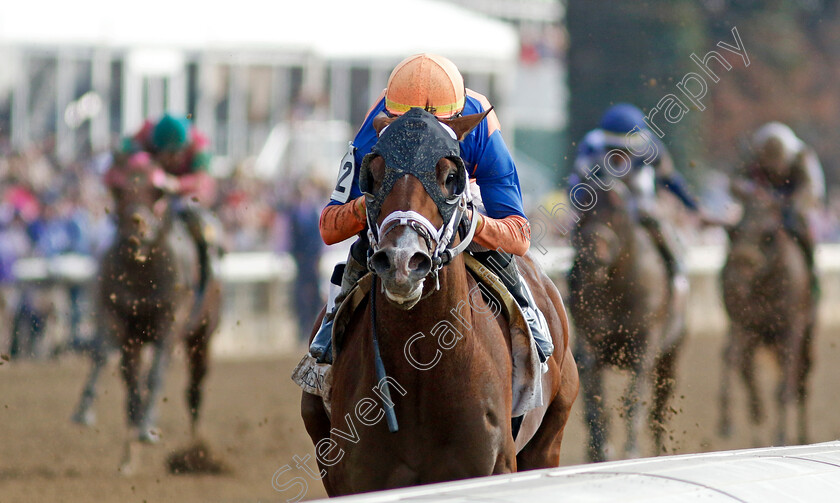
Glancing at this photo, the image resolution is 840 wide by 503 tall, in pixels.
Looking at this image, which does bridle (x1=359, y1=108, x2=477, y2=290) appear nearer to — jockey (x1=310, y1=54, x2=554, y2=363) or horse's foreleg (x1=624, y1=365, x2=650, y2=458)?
jockey (x1=310, y1=54, x2=554, y2=363)

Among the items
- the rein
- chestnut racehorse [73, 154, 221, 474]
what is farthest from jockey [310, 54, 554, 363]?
chestnut racehorse [73, 154, 221, 474]

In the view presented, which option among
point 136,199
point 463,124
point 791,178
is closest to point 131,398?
point 136,199

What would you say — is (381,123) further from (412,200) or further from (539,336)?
(539,336)

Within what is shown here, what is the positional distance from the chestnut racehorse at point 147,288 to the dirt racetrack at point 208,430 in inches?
17.1

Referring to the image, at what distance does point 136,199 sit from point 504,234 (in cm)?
387

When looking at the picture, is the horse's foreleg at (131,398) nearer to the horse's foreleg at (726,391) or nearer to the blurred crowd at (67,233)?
the blurred crowd at (67,233)

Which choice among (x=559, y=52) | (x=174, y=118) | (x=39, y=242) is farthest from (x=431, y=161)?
(x=559, y=52)

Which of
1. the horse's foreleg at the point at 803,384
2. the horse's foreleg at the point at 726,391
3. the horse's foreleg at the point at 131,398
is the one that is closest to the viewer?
the horse's foreleg at the point at 131,398

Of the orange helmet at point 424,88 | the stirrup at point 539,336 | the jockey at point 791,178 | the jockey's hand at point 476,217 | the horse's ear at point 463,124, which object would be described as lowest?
the stirrup at point 539,336

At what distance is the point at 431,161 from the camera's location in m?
2.92

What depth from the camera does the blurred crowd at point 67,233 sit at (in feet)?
29.3

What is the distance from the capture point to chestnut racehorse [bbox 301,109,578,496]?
2.93 metres

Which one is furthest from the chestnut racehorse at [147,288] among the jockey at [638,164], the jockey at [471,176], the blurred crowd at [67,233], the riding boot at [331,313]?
the jockey at [471,176]

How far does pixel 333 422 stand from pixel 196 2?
10594 millimetres
